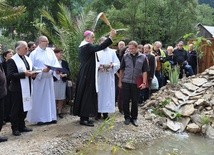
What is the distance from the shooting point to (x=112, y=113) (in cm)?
968

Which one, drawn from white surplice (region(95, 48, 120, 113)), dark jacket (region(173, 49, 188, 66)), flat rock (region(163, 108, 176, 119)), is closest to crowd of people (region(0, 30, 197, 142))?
white surplice (region(95, 48, 120, 113))

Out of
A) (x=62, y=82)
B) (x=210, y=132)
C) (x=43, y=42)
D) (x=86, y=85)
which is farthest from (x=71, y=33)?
(x=210, y=132)

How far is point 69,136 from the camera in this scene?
24.8 ft

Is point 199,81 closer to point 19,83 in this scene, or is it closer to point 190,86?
point 190,86

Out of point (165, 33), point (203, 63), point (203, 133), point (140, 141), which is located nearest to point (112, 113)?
point (140, 141)

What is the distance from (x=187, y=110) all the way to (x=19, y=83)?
4591mm

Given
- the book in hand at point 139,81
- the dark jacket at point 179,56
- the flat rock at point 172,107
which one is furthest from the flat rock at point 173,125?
the dark jacket at point 179,56

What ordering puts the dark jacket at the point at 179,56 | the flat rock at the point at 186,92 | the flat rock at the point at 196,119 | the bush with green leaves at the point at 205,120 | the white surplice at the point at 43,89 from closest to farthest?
the white surplice at the point at 43,89 → the bush with green leaves at the point at 205,120 → the flat rock at the point at 196,119 → the flat rock at the point at 186,92 → the dark jacket at the point at 179,56

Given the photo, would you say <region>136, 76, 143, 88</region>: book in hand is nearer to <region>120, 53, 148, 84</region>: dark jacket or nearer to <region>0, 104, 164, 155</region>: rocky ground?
<region>120, 53, 148, 84</region>: dark jacket

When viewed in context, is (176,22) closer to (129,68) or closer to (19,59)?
(129,68)

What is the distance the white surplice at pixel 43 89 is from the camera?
27.1 ft

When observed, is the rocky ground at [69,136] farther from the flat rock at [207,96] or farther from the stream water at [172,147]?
the flat rock at [207,96]

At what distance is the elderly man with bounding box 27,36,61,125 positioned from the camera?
8258mm

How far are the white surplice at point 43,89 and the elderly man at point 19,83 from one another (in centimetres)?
62
